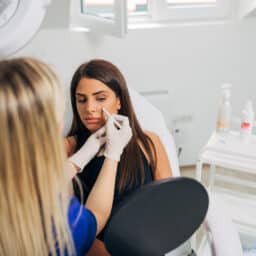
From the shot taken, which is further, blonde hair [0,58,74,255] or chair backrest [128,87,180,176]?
chair backrest [128,87,180,176]

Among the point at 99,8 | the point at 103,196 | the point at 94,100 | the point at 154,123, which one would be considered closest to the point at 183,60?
the point at 99,8

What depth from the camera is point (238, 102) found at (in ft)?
7.54

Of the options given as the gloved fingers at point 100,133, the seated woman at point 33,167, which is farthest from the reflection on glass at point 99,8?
the seated woman at point 33,167

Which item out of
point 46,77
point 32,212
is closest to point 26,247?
point 32,212

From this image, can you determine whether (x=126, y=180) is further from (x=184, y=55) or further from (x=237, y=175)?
(x=237, y=175)

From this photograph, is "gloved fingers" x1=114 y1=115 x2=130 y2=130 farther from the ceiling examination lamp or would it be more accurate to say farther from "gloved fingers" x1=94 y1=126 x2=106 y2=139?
the ceiling examination lamp

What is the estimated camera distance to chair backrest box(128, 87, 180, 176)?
4.42 ft

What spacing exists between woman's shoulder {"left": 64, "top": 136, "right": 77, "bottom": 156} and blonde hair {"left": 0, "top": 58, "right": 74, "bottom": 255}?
42 cm

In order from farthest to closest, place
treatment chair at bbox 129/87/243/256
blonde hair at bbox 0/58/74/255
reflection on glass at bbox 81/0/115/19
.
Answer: reflection on glass at bbox 81/0/115/19, treatment chair at bbox 129/87/243/256, blonde hair at bbox 0/58/74/255

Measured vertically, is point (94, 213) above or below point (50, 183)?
below

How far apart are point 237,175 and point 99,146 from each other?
4.68 feet

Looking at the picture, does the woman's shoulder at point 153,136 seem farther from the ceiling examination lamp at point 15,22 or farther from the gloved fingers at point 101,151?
the ceiling examination lamp at point 15,22

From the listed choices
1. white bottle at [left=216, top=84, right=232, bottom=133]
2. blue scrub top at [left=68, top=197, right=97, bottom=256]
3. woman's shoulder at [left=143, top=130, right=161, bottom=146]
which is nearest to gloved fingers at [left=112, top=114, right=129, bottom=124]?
woman's shoulder at [left=143, top=130, right=161, bottom=146]

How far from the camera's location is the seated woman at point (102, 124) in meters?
1.16
